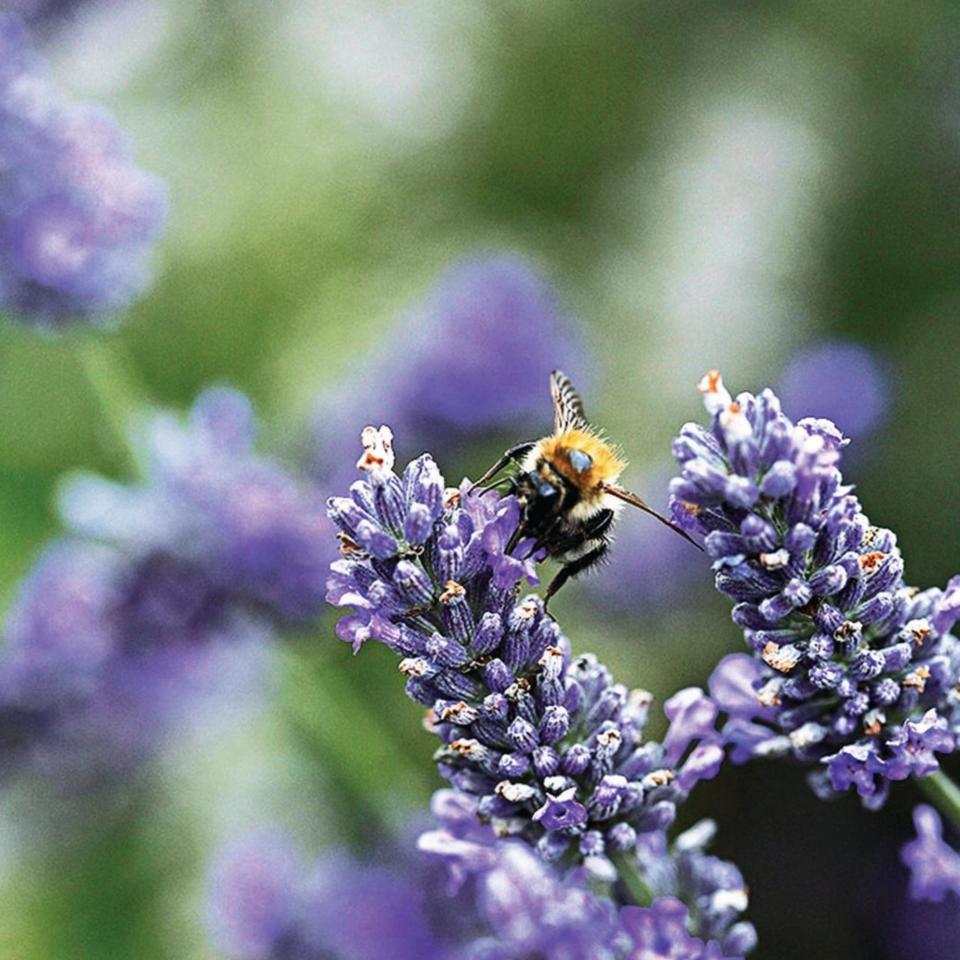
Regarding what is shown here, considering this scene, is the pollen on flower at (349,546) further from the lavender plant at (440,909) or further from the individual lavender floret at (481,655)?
the lavender plant at (440,909)

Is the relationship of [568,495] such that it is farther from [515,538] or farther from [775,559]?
[775,559]

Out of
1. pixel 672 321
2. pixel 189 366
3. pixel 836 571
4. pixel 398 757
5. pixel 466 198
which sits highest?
pixel 466 198

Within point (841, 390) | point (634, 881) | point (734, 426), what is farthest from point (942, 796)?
point (841, 390)

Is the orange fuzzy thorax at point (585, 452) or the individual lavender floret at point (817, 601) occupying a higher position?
the orange fuzzy thorax at point (585, 452)

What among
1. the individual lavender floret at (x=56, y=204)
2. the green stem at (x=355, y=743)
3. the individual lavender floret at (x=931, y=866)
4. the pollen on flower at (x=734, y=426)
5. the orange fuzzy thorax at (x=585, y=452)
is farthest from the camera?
the green stem at (x=355, y=743)

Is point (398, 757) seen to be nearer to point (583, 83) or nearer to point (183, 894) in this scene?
point (183, 894)

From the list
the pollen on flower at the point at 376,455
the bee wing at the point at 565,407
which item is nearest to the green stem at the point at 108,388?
the bee wing at the point at 565,407

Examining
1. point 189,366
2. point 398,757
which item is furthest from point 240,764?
point 189,366
